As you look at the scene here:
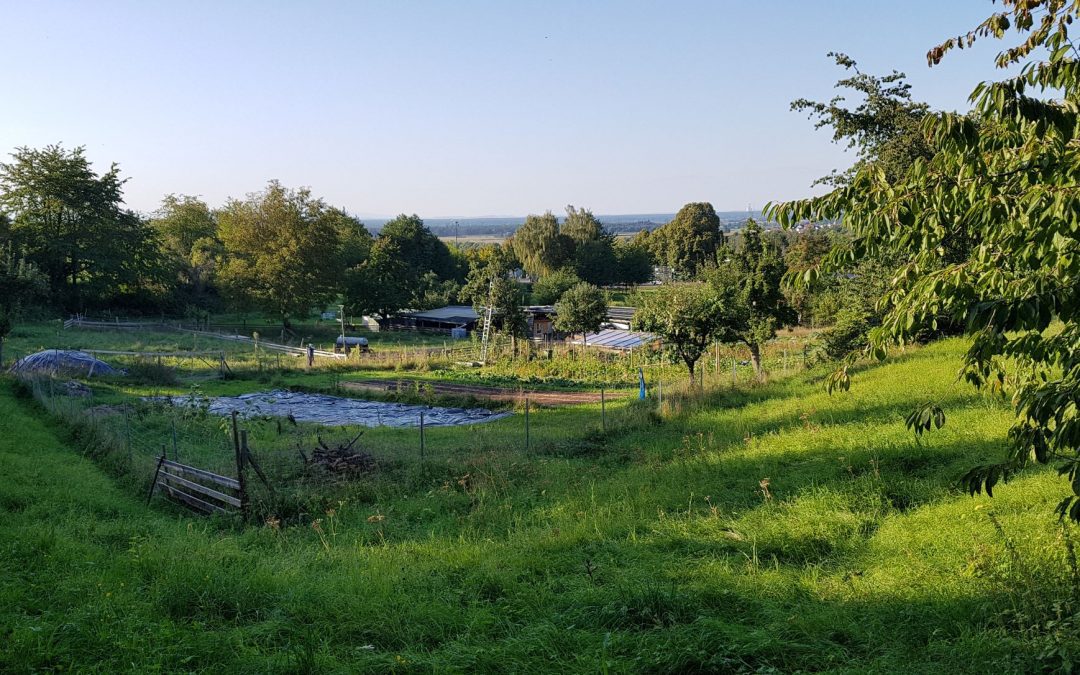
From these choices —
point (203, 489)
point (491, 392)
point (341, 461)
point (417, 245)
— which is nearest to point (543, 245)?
point (417, 245)

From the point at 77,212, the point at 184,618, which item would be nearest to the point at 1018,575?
the point at 184,618

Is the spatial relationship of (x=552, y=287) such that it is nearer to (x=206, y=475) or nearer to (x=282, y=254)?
(x=282, y=254)

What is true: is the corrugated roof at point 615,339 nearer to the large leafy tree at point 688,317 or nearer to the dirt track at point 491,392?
the dirt track at point 491,392

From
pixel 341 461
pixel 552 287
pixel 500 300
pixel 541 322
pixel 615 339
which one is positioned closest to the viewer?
pixel 341 461

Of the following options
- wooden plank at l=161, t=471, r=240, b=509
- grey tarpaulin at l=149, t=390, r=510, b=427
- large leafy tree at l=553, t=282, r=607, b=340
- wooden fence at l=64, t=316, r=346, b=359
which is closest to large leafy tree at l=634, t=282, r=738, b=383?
grey tarpaulin at l=149, t=390, r=510, b=427

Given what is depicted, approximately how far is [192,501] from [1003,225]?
10.2 meters

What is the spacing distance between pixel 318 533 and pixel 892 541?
6347 millimetres

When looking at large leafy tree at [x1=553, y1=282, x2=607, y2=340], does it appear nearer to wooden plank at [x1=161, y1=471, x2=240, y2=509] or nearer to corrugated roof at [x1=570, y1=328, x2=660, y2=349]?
A: corrugated roof at [x1=570, y1=328, x2=660, y2=349]

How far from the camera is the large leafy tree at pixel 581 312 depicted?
3981 cm

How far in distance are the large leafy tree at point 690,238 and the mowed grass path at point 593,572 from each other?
67171 millimetres

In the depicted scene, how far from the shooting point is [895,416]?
34.9 ft

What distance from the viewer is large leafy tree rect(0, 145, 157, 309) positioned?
45281 mm

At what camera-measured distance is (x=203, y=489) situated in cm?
963

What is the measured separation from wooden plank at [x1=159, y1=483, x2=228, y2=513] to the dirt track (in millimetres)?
14203
